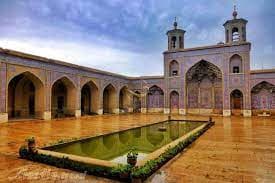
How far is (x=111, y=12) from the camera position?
552 inches

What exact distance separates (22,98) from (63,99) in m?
3.26

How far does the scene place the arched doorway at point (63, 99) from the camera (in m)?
17.2

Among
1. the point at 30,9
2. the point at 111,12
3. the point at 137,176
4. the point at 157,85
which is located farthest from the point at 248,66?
the point at 137,176

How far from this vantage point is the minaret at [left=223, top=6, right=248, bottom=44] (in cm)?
1828

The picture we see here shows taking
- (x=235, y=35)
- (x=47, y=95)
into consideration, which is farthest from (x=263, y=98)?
(x=47, y=95)

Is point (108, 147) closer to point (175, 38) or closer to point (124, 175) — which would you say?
point (124, 175)

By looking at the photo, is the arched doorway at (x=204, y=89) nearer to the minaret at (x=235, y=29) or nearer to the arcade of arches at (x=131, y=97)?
the arcade of arches at (x=131, y=97)

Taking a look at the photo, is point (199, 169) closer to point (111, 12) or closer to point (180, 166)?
point (180, 166)

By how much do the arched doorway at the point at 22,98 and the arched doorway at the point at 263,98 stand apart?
16331 mm

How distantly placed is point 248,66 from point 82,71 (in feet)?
43.6

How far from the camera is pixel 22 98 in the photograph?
17.5 meters

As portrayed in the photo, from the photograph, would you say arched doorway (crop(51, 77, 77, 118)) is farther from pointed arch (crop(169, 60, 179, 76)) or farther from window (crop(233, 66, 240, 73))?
window (crop(233, 66, 240, 73))

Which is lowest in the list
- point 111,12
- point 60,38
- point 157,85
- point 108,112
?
point 108,112

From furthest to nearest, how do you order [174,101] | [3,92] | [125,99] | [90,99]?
[125,99]
[174,101]
[90,99]
[3,92]
